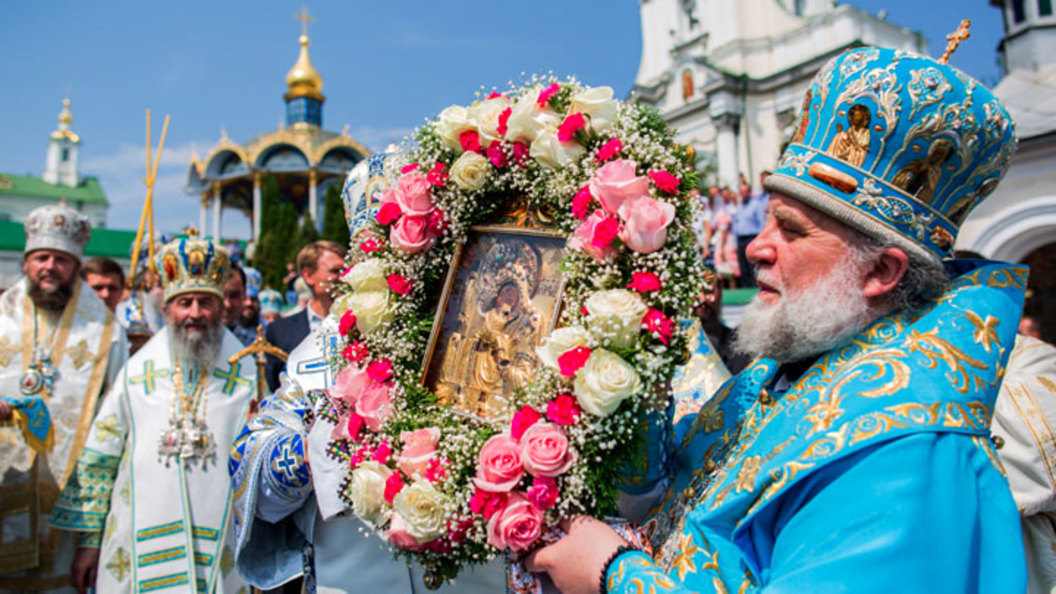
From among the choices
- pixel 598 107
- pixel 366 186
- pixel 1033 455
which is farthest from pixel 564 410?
pixel 1033 455

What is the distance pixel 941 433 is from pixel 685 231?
724 millimetres

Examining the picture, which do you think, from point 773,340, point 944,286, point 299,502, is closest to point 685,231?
point 773,340

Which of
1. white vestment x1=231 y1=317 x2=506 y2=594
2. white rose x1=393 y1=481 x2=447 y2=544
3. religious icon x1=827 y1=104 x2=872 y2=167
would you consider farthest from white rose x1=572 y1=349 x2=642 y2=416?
white vestment x1=231 y1=317 x2=506 y2=594

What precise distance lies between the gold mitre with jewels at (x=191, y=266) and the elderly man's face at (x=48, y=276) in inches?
40.8

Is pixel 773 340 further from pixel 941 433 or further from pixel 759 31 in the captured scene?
pixel 759 31

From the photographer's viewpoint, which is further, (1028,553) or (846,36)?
(846,36)

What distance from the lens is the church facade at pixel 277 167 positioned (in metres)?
38.7

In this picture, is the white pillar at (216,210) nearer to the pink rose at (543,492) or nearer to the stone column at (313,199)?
Answer: the stone column at (313,199)

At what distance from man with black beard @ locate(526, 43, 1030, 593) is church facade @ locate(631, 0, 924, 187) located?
27.5 m

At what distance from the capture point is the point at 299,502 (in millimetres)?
2672

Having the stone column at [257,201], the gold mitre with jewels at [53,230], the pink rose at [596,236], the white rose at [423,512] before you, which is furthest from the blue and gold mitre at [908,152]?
the stone column at [257,201]

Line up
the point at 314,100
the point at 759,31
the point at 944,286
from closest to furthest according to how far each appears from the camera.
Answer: the point at 944,286 < the point at 759,31 < the point at 314,100

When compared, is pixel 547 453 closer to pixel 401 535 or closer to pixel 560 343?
pixel 560 343

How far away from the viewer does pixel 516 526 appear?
5.74 ft
